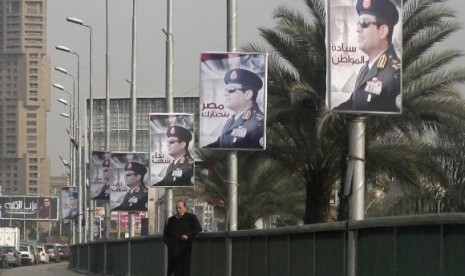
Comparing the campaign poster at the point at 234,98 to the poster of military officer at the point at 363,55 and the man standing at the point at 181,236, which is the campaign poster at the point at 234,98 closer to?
the man standing at the point at 181,236

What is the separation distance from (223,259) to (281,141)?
9.58m

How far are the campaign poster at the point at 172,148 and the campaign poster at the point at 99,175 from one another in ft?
49.7

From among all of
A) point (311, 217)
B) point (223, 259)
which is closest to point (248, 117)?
point (223, 259)

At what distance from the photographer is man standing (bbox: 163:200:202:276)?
70.4 ft

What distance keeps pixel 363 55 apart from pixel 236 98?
724cm

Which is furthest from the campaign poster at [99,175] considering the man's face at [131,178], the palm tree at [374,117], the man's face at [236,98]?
the man's face at [236,98]

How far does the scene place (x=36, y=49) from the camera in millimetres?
147750

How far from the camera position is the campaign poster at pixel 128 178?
35438 mm

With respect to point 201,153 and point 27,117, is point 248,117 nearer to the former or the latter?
point 201,153

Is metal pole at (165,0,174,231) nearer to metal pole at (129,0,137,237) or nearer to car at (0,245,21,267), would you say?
metal pole at (129,0,137,237)

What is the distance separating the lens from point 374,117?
28.4 metres

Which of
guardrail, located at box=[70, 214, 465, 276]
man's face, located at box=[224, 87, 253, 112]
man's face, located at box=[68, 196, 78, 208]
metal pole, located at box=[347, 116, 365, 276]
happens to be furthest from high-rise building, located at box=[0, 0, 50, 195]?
metal pole, located at box=[347, 116, 365, 276]

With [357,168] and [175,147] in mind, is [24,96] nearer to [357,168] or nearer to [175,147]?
[175,147]

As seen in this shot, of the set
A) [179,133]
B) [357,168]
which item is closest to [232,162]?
[179,133]
